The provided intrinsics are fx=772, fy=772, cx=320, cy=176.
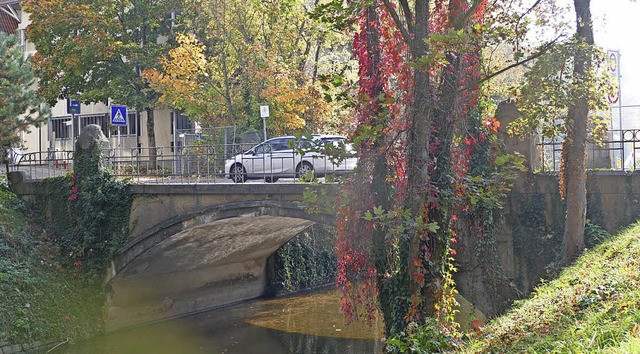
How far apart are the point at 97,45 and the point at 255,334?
12.2 meters

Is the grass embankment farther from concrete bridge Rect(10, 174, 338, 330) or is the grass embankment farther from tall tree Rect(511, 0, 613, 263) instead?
tall tree Rect(511, 0, 613, 263)

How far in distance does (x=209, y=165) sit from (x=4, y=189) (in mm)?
6403

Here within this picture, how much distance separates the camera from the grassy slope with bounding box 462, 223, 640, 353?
605 centimetres

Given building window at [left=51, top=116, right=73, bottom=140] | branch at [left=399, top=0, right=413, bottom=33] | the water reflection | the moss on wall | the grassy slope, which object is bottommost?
the water reflection

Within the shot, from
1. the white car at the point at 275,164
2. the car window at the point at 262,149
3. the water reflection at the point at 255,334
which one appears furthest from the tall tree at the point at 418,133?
the car window at the point at 262,149

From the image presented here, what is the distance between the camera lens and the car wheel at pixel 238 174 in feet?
58.1

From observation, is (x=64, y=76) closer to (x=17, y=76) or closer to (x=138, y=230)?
(x=17, y=76)

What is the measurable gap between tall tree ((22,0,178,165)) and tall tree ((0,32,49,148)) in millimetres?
1891

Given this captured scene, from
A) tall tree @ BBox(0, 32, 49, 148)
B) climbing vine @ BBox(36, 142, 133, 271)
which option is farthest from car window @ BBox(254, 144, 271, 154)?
tall tree @ BBox(0, 32, 49, 148)

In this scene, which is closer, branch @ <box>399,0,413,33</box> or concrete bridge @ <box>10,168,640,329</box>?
branch @ <box>399,0,413,33</box>

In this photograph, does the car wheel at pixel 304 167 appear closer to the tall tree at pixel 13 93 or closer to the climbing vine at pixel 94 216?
the climbing vine at pixel 94 216

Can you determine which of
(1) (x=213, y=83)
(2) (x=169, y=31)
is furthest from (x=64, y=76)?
(1) (x=213, y=83)

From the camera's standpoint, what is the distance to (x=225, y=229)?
63.2ft

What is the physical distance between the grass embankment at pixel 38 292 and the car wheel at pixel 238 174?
14.2 ft
